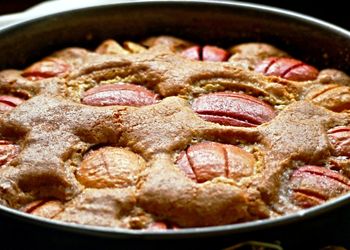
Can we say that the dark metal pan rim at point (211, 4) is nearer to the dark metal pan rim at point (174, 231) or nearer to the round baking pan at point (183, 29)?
the round baking pan at point (183, 29)

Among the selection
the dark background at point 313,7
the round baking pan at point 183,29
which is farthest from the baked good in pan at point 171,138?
the dark background at point 313,7

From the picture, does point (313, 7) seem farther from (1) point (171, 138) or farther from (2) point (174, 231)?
(2) point (174, 231)

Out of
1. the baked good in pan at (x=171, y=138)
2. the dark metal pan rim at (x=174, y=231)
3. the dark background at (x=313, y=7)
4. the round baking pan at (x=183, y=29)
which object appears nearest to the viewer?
the dark metal pan rim at (x=174, y=231)

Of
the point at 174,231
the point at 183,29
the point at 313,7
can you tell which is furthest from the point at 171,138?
the point at 313,7

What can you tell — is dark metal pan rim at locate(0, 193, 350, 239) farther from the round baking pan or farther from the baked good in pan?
the round baking pan

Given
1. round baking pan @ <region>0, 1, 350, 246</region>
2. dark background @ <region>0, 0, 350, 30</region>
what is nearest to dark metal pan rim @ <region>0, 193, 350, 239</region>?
round baking pan @ <region>0, 1, 350, 246</region>

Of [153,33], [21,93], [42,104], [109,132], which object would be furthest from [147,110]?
[153,33]
